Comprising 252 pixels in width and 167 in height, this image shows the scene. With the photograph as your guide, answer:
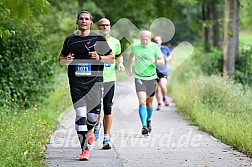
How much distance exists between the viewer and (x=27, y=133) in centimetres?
985

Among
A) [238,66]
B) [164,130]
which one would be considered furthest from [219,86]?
[238,66]

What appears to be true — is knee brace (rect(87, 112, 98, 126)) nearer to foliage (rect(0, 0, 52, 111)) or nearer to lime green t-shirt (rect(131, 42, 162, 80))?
lime green t-shirt (rect(131, 42, 162, 80))

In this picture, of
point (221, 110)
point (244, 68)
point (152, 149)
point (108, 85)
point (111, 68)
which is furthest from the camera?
point (244, 68)

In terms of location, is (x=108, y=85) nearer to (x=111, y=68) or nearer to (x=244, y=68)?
(x=111, y=68)

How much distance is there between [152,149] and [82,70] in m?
1.92

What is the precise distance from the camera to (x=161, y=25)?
70.6 feet

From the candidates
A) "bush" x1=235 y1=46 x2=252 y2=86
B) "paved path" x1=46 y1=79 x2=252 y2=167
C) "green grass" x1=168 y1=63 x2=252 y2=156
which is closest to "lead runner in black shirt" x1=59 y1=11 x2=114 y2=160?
"paved path" x1=46 y1=79 x2=252 y2=167

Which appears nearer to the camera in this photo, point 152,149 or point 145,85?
point 152,149

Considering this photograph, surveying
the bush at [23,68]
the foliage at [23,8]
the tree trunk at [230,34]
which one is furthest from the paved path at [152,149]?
the tree trunk at [230,34]

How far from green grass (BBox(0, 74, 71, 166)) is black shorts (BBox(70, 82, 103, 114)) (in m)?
0.87

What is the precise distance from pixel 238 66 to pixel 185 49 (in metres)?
3.13

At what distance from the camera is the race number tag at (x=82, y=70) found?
8.91m

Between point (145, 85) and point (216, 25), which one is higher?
point (145, 85)

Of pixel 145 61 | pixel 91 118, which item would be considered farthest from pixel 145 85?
pixel 91 118
